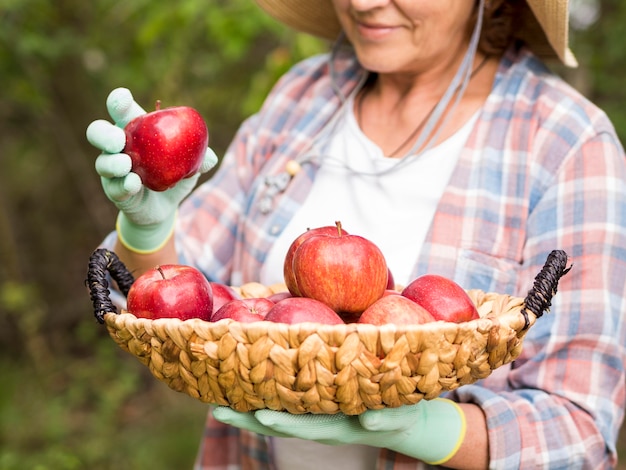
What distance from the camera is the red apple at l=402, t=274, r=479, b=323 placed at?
1293 millimetres

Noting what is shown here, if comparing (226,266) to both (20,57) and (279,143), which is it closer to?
(279,143)

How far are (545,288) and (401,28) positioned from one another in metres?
0.72

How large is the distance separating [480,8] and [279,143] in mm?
592

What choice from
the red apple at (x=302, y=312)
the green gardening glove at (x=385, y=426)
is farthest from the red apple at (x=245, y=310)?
the green gardening glove at (x=385, y=426)

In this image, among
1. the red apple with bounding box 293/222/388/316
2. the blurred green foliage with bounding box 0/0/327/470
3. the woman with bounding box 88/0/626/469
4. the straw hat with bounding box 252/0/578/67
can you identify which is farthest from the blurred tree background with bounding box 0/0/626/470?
the red apple with bounding box 293/222/388/316

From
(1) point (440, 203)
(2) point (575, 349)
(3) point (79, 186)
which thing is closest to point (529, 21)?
(1) point (440, 203)

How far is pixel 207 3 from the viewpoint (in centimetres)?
293

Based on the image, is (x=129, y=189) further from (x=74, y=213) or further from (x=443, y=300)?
(x=74, y=213)

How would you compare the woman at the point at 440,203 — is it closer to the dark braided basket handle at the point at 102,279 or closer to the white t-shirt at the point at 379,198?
the white t-shirt at the point at 379,198

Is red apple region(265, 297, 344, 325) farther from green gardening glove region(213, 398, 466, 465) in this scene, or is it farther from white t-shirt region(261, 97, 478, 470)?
white t-shirt region(261, 97, 478, 470)

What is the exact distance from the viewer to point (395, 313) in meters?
1.23

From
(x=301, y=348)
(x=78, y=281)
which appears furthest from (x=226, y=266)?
(x=78, y=281)

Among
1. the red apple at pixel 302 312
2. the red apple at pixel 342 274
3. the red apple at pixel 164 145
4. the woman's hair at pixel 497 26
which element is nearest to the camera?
the red apple at pixel 302 312

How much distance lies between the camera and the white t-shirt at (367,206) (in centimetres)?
167
